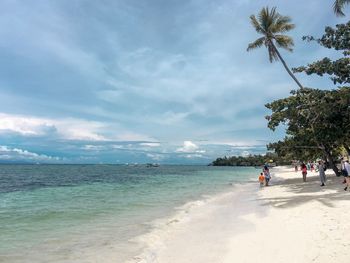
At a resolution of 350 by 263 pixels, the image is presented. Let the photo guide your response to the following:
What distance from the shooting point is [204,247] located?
9.53 metres

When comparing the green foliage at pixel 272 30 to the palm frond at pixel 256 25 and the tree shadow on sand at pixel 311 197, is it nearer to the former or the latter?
the palm frond at pixel 256 25

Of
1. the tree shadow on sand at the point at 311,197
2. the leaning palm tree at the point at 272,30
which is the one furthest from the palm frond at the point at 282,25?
the tree shadow on sand at the point at 311,197

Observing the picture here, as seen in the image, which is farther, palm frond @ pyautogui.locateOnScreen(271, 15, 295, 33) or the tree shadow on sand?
palm frond @ pyautogui.locateOnScreen(271, 15, 295, 33)

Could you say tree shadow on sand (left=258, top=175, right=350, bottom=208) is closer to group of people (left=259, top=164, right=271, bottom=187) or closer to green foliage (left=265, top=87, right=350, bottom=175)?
green foliage (left=265, top=87, right=350, bottom=175)

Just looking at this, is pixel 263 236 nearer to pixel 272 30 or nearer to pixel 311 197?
pixel 311 197

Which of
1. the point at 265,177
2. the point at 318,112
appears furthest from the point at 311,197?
the point at 265,177

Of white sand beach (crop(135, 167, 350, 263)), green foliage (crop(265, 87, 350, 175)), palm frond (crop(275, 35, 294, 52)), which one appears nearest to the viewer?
white sand beach (crop(135, 167, 350, 263))

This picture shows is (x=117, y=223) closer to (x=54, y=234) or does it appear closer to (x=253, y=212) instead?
(x=54, y=234)

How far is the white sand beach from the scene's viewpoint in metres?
7.90

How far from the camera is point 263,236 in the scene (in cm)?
1002

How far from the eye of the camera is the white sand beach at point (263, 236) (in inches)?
311

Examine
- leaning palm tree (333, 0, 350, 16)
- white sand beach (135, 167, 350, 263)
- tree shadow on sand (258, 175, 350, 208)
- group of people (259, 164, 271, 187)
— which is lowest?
white sand beach (135, 167, 350, 263)

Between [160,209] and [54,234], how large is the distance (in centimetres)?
677

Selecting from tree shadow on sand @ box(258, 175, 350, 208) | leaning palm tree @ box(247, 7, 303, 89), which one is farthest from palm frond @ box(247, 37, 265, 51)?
tree shadow on sand @ box(258, 175, 350, 208)
